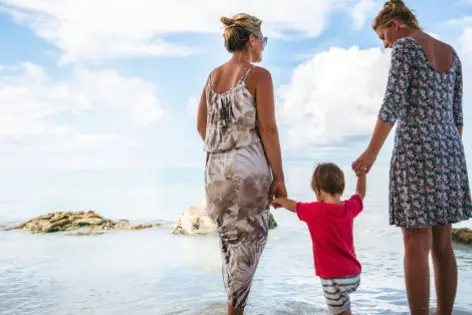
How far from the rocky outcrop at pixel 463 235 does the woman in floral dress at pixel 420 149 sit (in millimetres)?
4009

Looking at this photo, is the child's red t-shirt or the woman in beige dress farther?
the woman in beige dress

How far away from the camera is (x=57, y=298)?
4539 mm

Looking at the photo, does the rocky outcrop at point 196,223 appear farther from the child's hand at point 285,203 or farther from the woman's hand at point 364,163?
the woman's hand at point 364,163

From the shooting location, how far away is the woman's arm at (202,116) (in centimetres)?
330

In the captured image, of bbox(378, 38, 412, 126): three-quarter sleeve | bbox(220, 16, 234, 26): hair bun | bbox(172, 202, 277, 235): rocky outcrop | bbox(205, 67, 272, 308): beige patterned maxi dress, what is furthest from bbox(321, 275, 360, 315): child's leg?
bbox(172, 202, 277, 235): rocky outcrop

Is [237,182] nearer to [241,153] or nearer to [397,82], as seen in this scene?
[241,153]

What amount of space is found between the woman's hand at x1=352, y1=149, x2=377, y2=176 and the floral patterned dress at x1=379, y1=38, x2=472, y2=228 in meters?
0.23

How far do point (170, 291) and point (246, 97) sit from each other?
240 cm

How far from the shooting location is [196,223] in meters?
8.24

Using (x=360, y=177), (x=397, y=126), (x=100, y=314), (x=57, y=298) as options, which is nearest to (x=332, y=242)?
(x=360, y=177)

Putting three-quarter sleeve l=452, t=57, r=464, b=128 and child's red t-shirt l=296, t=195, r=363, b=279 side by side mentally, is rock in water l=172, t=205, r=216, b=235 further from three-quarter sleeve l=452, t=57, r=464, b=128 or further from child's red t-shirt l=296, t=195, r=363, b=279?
child's red t-shirt l=296, t=195, r=363, b=279

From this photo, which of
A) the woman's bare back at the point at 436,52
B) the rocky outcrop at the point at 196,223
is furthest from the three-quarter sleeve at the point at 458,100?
the rocky outcrop at the point at 196,223

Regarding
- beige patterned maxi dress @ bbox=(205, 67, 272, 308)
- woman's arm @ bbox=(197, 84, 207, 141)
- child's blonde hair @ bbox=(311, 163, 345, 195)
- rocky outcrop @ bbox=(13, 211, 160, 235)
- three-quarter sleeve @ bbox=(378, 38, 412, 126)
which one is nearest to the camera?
child's blonde hair @ bbox=(311, 163, 345, 195)

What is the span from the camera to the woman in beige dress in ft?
9.68
